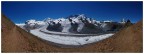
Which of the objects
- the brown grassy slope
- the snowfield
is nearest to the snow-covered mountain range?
the snowfield

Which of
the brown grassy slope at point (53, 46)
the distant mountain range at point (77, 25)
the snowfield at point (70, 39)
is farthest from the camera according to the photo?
the snowfield at point (70, 39)

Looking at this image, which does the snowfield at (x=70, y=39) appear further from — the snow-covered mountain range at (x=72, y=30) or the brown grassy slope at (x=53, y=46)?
→ the brown grassy slope at (x=53, y=46)

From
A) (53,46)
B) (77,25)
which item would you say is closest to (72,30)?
(77,25)

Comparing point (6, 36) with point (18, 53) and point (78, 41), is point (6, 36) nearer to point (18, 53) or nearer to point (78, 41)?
point (18, 53)

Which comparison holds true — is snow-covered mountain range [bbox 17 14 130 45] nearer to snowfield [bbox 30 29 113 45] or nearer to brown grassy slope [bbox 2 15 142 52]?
snowfield [bbox 30 29 113 45]

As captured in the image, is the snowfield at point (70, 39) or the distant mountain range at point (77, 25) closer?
the distant mountain range at point (77, 25)

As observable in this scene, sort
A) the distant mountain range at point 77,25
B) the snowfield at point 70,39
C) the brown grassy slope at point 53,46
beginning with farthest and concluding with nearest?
the snowfield at point 70,39
the distant mountain range at point 77,25
the brown grassy slope at point 53,46

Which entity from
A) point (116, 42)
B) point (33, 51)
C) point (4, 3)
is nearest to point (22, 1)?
point (4, 3)

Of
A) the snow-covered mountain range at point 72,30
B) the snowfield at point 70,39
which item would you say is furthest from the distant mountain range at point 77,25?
the snowfield at point 70,39

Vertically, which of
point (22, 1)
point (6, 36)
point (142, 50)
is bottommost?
point (142, 50)
